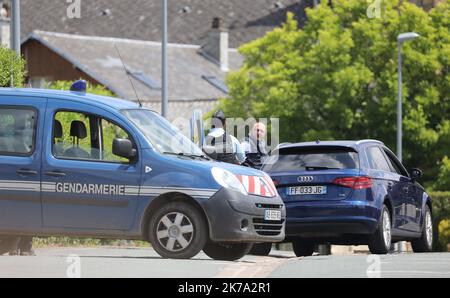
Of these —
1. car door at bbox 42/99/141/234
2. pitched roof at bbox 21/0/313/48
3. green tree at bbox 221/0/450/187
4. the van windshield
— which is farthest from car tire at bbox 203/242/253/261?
pitched roof at bbox 21/0/313/48

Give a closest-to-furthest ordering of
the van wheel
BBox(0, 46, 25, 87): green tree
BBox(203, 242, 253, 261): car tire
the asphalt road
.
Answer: the asphalt road
the van wheel
BBox(203, 242, 253, 261): car tire
BBox(0, 46, 25, 87): green tree

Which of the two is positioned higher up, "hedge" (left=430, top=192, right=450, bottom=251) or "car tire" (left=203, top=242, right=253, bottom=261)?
"car tire" (left=203, top=242, right=253, bottom=261)

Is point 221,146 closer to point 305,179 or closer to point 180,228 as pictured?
point 305,179

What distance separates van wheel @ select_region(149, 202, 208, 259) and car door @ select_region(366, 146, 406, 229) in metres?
4.04

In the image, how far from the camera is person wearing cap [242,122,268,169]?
66.2ft

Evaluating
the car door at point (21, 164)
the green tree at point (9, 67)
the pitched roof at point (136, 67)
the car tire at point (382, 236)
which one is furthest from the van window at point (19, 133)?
the pitched roof at point (136, 67)

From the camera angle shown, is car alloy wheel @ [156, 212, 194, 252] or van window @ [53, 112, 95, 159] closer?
car alloy wheel @ [156, 212, 194, 252]

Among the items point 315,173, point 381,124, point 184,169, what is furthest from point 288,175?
point 381,124

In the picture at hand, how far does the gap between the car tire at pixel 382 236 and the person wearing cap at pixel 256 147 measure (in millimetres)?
1982

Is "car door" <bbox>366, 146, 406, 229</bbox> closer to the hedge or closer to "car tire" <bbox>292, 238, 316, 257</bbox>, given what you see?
"car tire" <bbox>292, 238, 316, 257</bbox>

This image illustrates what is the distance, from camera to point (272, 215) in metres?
16.2

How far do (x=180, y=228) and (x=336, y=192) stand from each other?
12.3 ft

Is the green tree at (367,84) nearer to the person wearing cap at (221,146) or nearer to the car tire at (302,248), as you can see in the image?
the car tire at (302,248)

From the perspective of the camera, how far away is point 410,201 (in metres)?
20.6
